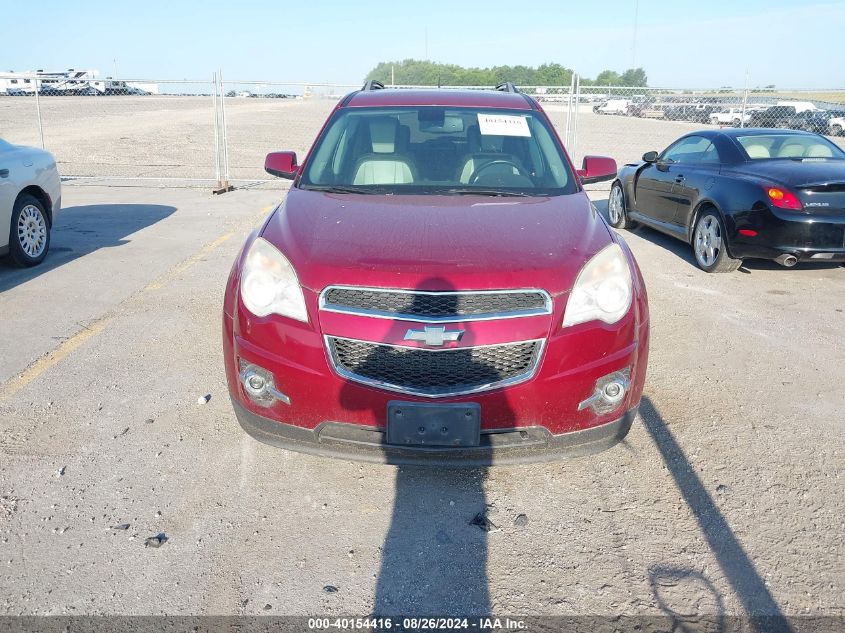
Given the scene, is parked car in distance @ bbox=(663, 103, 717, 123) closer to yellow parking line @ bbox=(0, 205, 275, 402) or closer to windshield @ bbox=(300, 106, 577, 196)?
yellow parking line @ bbox=(0, 205, 275, 402)

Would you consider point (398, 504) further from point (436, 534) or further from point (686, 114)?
point (686, 114)

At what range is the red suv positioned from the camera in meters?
3.03

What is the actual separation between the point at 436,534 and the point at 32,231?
20.4ft

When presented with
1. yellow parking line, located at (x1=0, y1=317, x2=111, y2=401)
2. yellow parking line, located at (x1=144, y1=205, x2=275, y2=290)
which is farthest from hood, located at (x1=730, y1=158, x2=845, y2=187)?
yellow parking line, located at (x1=0, y1=317, x2=111, y2=401)

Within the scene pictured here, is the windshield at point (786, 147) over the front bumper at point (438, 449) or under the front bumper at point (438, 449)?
over

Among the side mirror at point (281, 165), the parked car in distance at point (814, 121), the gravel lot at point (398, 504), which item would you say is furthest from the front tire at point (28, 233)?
the parked car in distance at point (814, 121)

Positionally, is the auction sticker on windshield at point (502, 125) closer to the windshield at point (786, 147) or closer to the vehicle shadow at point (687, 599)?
the vehicle shadow at point (687, 599)

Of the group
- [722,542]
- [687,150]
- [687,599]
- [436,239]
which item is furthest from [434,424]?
[687,150]

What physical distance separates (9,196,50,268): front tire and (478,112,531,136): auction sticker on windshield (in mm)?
4928

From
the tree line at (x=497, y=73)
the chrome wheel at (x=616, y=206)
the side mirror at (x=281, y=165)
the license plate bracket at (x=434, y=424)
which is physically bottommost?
the license plate bracket at (x=434, y=424)

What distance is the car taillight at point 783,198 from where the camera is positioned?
22.5 feet

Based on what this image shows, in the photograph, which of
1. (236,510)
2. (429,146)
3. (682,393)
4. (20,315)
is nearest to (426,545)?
(236,510)

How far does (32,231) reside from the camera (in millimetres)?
7492

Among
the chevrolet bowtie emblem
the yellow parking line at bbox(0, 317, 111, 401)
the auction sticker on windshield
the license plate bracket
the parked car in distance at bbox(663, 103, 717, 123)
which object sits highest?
the parked car in distance at bbox(663, 103, 717, 123)
